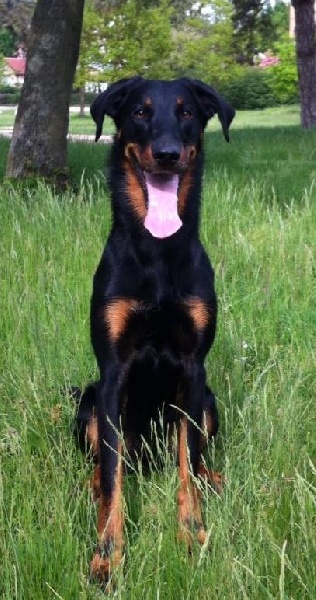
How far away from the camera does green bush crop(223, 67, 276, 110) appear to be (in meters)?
50.3

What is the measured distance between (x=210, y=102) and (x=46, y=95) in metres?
6.18

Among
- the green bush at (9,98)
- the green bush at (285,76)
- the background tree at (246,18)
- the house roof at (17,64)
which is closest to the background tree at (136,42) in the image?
the background tree at (246,18)

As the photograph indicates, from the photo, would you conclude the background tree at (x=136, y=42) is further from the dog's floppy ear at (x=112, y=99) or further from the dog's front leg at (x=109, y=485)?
the dog's front leg at (x=109, y=485)

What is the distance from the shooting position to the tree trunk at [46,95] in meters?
8.97

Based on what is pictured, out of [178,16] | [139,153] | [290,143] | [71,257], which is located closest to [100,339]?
[139,153]

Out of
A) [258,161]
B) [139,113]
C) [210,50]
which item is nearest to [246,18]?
[258,161]

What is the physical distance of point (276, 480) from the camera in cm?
250

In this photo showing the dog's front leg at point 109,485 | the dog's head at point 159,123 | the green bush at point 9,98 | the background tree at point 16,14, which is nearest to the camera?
the dog's front leg at point 109,485

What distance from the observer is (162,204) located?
3055mm

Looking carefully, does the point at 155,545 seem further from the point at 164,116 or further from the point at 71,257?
the point at 71,257

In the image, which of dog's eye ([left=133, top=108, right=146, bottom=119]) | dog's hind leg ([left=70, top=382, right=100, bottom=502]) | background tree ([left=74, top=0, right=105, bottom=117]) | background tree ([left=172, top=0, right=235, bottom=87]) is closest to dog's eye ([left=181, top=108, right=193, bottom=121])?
dog's eye ([left=133, top=108, right=146, bottom=119])

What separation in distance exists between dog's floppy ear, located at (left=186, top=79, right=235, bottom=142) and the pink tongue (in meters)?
0.40

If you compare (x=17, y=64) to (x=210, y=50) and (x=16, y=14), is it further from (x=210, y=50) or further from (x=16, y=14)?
(x=16, y=14)

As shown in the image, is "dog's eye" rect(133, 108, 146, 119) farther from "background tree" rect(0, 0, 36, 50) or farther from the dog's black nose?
"background tree" rect(0, 0, 36, 50)
